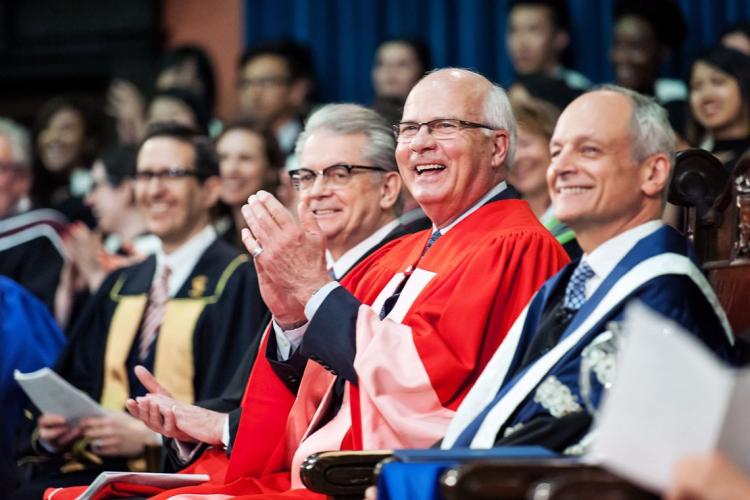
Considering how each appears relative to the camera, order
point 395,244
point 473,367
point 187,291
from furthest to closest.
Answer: point 187,291 → point 395,244 → point 473,367

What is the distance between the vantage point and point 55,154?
8.19 metres

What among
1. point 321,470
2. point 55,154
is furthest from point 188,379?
point 55,154

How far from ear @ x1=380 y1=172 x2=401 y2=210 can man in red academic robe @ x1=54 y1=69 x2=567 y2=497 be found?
0.84 ft

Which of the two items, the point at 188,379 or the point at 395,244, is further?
the point at 188,379

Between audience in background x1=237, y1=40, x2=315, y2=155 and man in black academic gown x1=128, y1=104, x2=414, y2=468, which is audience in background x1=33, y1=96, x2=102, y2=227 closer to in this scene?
audience in background x1=237, y1=40, x2=315, y2=155

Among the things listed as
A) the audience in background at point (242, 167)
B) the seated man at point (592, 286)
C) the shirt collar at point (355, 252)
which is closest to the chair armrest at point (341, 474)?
the seated man at point (592, 286)

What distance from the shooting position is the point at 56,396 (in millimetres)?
4895

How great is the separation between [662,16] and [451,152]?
3.34 meters

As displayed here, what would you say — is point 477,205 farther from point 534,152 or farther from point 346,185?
point 534,152

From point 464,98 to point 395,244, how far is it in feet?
1.99

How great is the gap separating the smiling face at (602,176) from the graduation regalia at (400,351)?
0.33 metres

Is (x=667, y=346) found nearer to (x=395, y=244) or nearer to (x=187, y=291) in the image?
(x=395, y=244)

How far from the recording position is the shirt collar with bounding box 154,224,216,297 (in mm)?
5438

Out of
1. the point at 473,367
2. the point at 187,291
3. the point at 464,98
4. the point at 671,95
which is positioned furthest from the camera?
the point at 671,95
